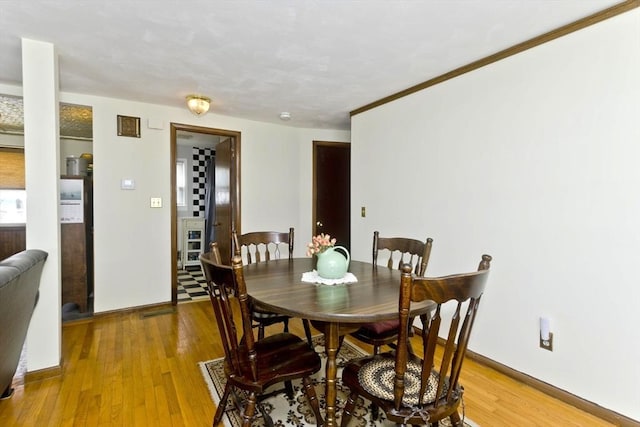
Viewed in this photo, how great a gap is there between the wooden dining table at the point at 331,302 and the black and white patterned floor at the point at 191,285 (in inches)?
95.0

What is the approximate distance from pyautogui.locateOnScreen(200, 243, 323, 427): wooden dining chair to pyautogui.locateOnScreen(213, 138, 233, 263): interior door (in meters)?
2.62

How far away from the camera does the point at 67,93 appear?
308 cm

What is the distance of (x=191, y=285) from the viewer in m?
4.54

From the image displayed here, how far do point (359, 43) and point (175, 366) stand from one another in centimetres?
250

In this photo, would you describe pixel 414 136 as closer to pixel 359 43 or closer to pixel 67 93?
pixel 359 43

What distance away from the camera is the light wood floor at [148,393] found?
1.74m

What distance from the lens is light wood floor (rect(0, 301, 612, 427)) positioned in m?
1.74

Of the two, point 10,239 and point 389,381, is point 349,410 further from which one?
point 10,239

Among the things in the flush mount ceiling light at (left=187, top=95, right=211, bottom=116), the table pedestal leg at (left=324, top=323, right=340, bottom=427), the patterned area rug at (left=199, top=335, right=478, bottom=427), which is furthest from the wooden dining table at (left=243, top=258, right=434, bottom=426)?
the flush mount ceiling light at (left=187, top=95, right=211, bottom=116)

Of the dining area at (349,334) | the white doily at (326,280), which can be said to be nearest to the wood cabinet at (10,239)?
the dining area at (349,334)

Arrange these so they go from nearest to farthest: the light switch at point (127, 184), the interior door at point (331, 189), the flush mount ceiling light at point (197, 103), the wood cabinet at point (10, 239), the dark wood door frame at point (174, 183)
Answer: the flush mount ceiling light at point (197, 103), the light switch at point (127, 184), the dark wood door frame at point (174, 183), the wood cabinet at point (10, 239), the interior door at point (331, 189)

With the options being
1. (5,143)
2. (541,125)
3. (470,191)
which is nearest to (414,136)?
(470,191)

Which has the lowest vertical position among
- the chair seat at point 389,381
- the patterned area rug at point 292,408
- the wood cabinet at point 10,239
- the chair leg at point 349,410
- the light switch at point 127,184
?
the patterned area rug at point 292,408

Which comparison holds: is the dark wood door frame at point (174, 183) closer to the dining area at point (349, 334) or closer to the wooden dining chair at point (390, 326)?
the dining area at point (349, 334)
